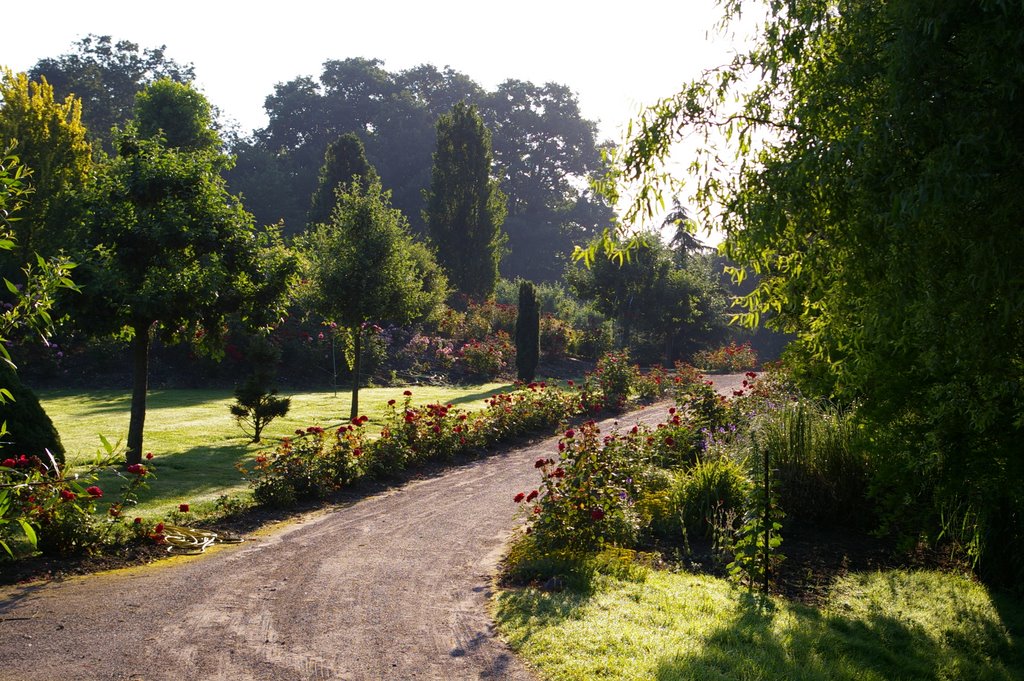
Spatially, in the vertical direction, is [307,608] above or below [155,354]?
Answer: below

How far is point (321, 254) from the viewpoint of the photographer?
54.2 ft

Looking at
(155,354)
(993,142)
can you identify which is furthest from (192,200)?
(155,354)

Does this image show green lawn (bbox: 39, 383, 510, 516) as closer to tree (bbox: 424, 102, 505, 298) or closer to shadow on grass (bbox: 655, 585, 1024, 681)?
shadow on grass (bbox: 655, 585, 1024, 681)

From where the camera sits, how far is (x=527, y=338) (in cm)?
2441

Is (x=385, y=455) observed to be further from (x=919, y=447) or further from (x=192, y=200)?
(x=919, y=447)

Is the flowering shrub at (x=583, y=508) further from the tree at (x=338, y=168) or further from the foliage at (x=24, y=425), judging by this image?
the tree at (x=338, y=168)

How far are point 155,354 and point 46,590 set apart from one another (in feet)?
58.0

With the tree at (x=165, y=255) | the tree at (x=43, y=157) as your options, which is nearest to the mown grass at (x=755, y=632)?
the tree at (x=165, y=255)

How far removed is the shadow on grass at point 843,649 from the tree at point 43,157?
54.2ft

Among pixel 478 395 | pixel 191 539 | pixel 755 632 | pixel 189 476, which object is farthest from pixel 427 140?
pixel 755 632

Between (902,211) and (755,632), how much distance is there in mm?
2974

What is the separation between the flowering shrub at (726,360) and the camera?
3136 cm

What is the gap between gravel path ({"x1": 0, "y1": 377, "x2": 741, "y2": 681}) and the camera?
4.65 meters

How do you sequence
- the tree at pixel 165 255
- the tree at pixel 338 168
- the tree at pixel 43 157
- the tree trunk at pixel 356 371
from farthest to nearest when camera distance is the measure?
the tree at pixel 338 168
the tree at pixel 43 157
the tree trunk at pixel 356 371
the tree at pixel 165 255
